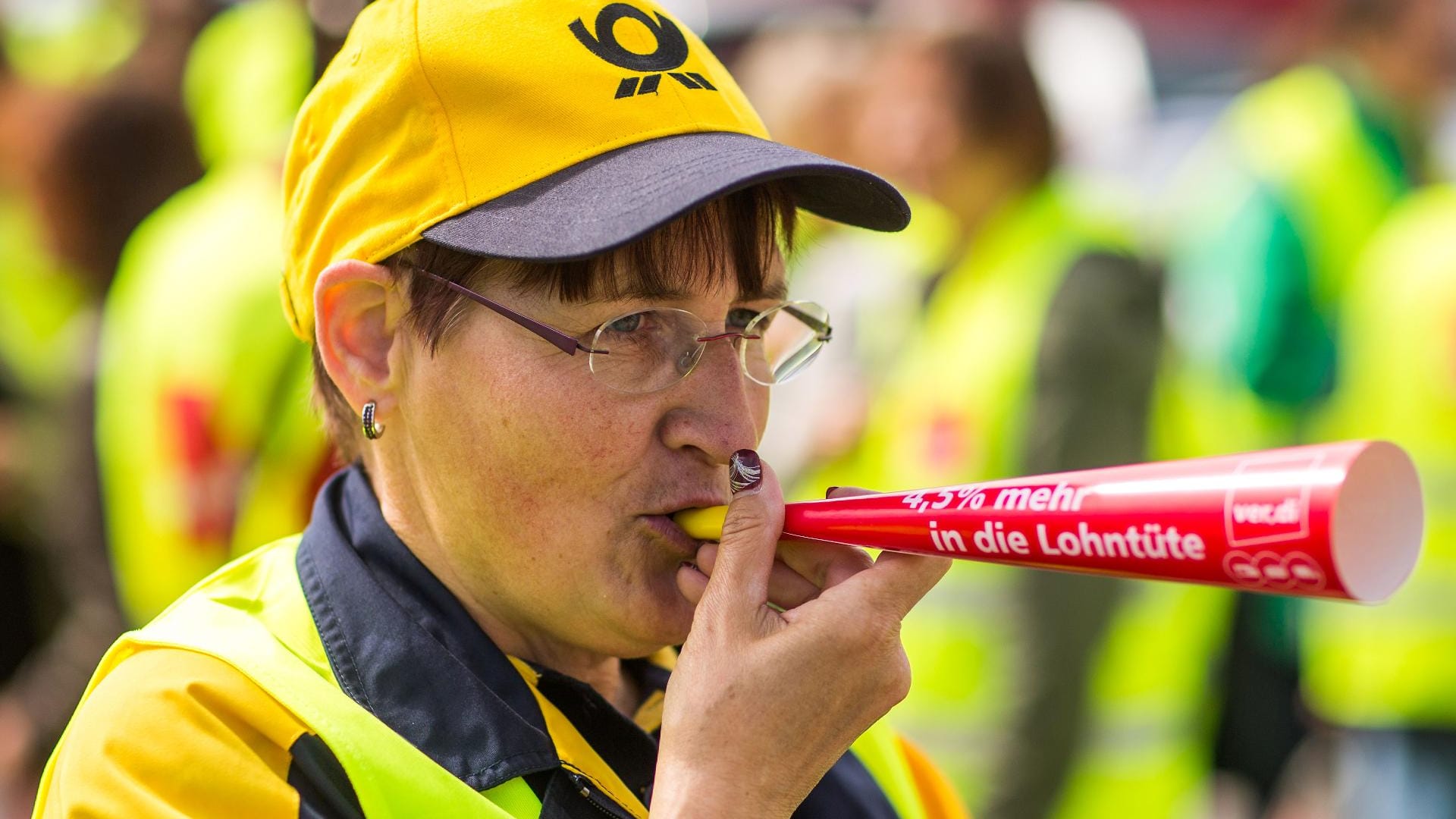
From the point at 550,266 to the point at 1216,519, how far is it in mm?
822

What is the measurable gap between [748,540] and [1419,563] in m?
3.14

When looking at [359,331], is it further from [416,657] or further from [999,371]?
[999,371]

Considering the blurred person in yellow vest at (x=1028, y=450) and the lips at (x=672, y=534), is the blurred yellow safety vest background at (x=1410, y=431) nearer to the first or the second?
the blurred person in yellow vest at (x=1028, y=450)

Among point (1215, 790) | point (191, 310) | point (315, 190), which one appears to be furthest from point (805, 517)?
point (1215, 790)

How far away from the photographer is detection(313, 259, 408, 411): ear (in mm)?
2037

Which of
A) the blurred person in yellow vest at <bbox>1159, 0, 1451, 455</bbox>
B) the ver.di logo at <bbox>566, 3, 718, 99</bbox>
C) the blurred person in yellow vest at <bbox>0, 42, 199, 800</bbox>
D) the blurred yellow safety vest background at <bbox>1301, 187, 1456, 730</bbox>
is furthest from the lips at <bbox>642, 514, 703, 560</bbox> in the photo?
the blurred person in yellow vest at <bbox>1159, 0, 1451, 455</bbox>

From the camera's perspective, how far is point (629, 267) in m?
1.98

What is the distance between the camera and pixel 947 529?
5.91ft

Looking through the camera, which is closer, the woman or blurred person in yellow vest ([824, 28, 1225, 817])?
the woman

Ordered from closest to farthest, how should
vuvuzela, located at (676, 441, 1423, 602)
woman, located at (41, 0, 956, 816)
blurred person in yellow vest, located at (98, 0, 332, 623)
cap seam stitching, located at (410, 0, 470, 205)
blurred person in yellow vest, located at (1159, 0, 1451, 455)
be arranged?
vuvuzela, located at (676, 441, 1423, 602), woman, located at (41, 0, 956, 816), cap seam stitching, located at (410, 0, 470, 205), blurred person in yellow vest, located at (98, 0, 332, 623), blurred person in yellow vest, located at (1159, 0, 1451, 455)

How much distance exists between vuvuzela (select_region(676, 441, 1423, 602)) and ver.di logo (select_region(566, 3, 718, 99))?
62 centimetres

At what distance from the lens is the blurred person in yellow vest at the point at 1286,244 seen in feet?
16.8

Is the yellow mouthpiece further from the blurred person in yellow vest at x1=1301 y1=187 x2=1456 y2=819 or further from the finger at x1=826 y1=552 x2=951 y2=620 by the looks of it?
the blurred person in yellow vest at x1=1301 y1=187 x2=1456 y2=819

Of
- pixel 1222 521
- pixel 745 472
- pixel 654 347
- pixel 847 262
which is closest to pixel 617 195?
pixel 654 347
